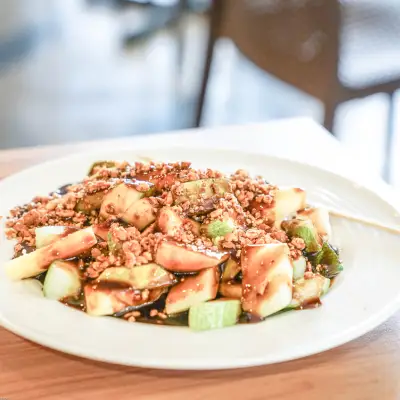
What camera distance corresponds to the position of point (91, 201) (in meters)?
1.05

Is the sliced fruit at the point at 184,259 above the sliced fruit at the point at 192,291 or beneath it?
above

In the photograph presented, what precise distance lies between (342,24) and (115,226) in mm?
1679

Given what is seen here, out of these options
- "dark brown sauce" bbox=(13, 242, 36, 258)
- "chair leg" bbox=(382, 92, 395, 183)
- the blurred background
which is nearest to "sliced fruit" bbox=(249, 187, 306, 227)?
"dark brown sauce" bbox=(13, 242, 36, 258)

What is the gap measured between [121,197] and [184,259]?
0.17m

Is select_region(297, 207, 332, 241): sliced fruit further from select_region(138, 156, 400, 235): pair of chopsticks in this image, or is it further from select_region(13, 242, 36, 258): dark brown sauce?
select_region(13, 242, 36, 258): dark brown sauce

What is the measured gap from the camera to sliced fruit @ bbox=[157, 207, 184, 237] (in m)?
0.94

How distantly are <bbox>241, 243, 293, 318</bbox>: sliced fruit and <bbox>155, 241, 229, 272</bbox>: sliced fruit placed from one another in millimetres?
42

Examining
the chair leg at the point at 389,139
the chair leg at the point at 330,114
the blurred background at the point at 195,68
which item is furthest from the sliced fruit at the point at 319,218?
the chair leg at the point at 389,139

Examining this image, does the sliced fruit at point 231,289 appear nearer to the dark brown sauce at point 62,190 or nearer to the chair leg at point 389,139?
the dark brown sauce at point 62,190

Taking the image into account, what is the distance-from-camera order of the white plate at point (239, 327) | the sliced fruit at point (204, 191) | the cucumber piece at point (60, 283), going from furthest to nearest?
the sliced fruit at point (204, 191), the cucumber piece at point (60, 283), the white plate at point (239, 327)

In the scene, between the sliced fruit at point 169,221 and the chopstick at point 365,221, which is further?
the chopstick at point 365,221

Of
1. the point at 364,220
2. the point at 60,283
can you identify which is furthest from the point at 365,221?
the point at 60,283

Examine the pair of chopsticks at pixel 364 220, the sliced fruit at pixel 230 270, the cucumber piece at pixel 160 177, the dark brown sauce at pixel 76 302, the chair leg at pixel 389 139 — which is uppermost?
the cucumber piece at pixel 160 177

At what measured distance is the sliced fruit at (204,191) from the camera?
3.25 feet
